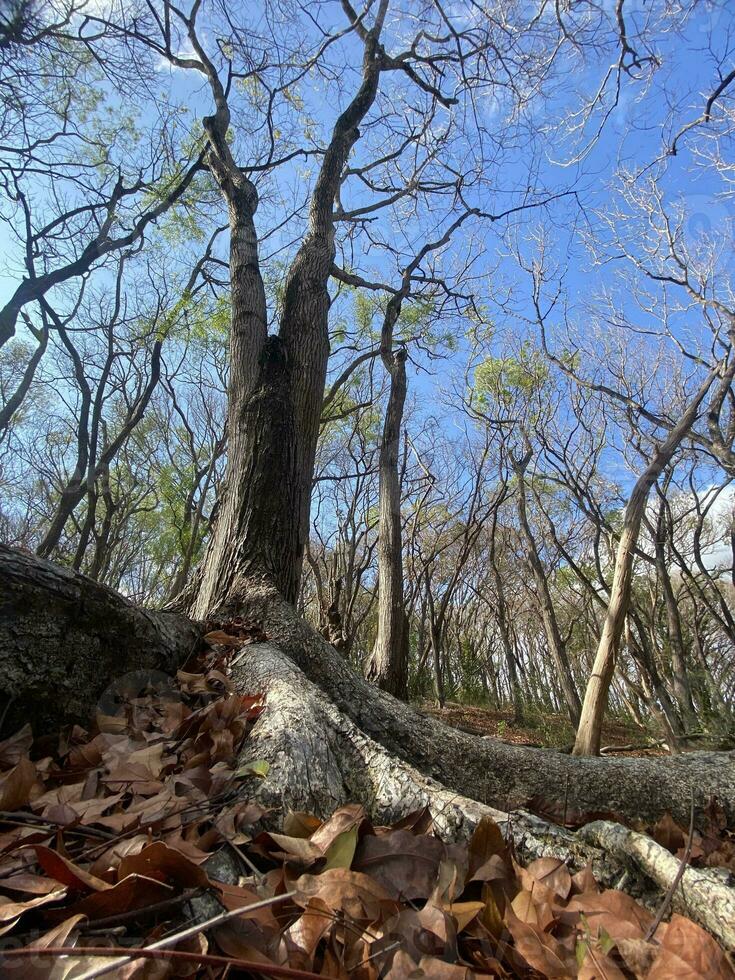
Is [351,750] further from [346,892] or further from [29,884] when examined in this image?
[29,884]

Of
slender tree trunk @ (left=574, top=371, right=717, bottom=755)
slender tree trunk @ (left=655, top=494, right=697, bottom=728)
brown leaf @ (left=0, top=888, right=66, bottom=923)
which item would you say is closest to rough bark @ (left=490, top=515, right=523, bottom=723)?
slender tree trunk @ (left=655, top=494, right=697, bottom=728)

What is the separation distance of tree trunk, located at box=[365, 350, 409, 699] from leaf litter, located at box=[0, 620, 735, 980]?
3993 millimetres

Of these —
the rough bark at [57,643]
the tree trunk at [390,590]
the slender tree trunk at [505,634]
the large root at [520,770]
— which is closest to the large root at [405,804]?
the large root at [520,770]

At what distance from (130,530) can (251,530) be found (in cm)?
1832

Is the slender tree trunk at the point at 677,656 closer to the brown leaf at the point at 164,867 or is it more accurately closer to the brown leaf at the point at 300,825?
the brown leaf at the point at 300,825

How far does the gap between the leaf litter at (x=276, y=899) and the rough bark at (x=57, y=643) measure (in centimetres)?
42

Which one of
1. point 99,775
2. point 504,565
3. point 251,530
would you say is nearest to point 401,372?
point 251,530

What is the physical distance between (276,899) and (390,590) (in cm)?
468

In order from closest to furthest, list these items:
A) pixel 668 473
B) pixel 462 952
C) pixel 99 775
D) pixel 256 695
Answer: pixel 462 952
pixel 99 775
pixel 256 695
pixel 668 473

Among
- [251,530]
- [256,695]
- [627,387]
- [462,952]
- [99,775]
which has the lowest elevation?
[462,952]

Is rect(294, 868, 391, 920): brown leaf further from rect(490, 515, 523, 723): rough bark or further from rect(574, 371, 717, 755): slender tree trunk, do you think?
rect(490, 515, 523, 723): rough bark

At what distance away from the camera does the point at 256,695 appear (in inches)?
68.1

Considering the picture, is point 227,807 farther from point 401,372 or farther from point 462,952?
point 401,372

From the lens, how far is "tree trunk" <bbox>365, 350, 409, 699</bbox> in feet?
16.8
